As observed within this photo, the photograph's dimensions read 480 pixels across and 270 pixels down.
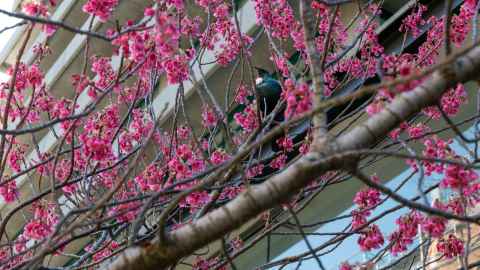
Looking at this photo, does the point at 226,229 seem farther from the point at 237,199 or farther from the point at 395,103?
the point at 395,103

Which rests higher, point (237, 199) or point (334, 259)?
point (334, 259)

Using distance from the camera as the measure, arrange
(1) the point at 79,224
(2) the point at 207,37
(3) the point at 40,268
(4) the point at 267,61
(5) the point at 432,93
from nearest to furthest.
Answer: (5) the point at 432,93 → (1) the point at 79,224 → (3) the point at 40,268 → (2) the point at 207,37 → (4) the point at 267,61

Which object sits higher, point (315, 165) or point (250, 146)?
point (250, 146)

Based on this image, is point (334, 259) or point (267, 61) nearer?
point (334, 259)

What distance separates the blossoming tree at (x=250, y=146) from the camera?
2.62 m

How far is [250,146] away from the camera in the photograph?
246cm

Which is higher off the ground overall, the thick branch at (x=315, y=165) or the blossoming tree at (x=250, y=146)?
the blossoming tree at (x=250, y=146)

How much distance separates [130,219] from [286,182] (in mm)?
2544

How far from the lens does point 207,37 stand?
6.77m

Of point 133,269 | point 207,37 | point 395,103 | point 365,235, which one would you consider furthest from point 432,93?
point 207,37

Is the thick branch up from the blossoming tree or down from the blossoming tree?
down

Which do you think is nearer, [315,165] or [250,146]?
[250,146]

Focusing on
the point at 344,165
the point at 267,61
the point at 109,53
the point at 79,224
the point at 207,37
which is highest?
the point at 109,53

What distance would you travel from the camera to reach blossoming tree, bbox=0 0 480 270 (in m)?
2.62
